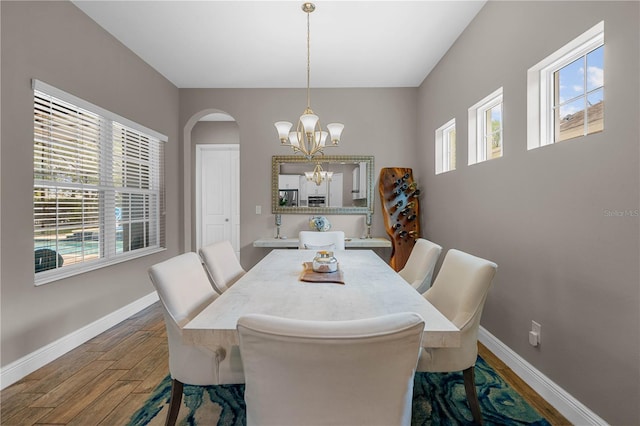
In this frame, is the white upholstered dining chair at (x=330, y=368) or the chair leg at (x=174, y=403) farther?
the chair leg at (x=174, y=403)

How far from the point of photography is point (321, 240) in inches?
128

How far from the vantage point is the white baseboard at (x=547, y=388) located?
4.97ft

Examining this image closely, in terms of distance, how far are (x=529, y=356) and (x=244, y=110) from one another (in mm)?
3988

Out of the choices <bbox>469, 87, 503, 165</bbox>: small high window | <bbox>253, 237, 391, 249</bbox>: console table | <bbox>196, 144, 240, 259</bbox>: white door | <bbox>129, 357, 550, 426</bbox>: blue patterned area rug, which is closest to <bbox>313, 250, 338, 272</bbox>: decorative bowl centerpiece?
<bbox>129, 357, 550, 426</bbox>: blue patterned area rug

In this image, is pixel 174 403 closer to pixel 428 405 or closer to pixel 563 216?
pixel 428 405

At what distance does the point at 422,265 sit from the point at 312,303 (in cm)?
105

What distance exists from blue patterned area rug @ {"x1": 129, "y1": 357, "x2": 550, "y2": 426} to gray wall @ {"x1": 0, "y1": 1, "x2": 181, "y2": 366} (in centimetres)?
111

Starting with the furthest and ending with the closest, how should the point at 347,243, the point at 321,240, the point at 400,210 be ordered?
the point at 400,210 → the point at 347,243 → the point at 321,240

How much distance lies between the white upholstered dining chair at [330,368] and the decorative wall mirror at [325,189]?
130 inches

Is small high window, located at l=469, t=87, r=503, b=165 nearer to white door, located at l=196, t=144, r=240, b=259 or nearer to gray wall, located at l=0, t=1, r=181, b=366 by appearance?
gray wall, located at l=0, t=1, r=181, b=366

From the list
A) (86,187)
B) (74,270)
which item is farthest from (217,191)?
(74,270)

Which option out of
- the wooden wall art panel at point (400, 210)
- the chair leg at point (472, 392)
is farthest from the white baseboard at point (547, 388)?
the wooden wall art panel at point (400, 210)

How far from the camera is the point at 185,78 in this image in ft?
12.6

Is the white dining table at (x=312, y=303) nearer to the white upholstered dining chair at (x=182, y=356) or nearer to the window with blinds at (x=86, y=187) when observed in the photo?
the white upholstered dining chair at (x=182, y=356)
